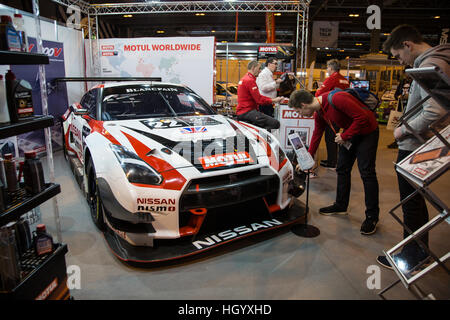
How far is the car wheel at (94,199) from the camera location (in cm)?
269

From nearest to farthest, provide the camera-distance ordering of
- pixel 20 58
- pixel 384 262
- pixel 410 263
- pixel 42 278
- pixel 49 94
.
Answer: pixel 20 58
pixel 42 278
pixel 410 263
pixel 384 262
pixel 49 94

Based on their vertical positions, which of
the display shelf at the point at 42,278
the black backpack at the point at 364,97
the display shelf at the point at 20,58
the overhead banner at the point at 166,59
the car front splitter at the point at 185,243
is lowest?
the car front splitter at the point at 185,243

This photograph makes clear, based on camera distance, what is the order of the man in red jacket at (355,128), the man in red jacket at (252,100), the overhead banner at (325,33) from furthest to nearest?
the overhead banner at (325,33), the man in red jacket at (252,100), the man in red jacket at (355,128)

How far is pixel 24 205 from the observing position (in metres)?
1.44

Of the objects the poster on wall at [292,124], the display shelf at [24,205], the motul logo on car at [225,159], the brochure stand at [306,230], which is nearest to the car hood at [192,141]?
the motul logo on car at [225,159]

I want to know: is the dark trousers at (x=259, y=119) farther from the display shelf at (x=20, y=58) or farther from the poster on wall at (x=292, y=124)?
the display shelf at (x=20, y=58)

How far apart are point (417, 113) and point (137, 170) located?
1941mm

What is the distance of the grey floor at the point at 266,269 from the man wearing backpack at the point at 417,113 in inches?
9.2

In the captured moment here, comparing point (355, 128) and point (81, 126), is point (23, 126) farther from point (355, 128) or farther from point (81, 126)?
point (355, 128)

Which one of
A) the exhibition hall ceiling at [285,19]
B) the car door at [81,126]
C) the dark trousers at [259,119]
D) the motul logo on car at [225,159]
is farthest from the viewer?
the exhibition hall ceiling at [285,19]

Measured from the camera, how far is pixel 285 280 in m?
2.13

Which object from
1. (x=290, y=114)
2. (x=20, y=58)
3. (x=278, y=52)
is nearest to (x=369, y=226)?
(x=290, y=114)
